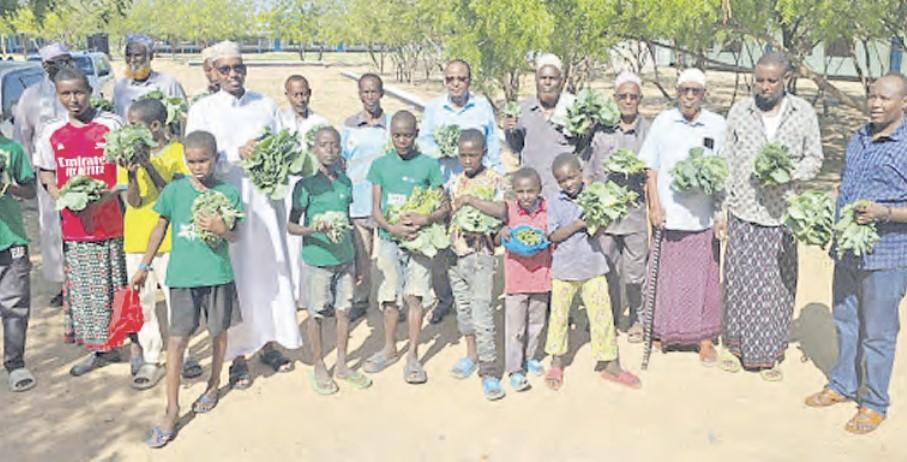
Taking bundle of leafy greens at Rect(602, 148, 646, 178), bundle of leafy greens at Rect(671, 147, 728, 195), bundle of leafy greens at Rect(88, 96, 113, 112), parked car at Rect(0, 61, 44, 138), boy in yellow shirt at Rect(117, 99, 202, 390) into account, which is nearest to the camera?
boy in yellow shirt at Rect(117, 99, 202, 390)

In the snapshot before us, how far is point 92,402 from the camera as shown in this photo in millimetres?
5293

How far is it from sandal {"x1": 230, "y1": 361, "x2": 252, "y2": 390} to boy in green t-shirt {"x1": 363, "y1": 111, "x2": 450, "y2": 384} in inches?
36.2

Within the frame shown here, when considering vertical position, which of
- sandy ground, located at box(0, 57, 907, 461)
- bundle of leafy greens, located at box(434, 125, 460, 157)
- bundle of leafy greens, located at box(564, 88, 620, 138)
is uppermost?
bundle of leafy greens, located at box(564, 88, 620, 138)

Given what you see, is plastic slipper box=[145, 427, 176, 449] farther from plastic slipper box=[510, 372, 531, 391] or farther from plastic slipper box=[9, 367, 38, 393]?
plastic slipper box=[510, 372, 531, 391]

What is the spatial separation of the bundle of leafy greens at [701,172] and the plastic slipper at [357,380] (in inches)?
107

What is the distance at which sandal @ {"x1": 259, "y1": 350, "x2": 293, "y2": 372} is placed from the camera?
5801 mm

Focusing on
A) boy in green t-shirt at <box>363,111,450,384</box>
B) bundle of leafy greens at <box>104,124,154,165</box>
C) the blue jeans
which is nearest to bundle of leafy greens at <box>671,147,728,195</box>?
the blue jeans

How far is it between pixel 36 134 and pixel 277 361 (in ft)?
10.4

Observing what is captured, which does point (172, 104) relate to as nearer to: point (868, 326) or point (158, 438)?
point (158, 438)

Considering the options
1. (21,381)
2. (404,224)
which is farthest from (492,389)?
(21,381)

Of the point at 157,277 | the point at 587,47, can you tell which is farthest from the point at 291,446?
the point at 587,47

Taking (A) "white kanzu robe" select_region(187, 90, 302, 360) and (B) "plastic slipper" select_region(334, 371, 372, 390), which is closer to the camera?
(A) "white kanzu robe" select_region(187, 90, 302, 360)

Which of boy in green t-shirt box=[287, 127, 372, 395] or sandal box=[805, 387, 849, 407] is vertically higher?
boy in green t-shirt box=[287, 127, 372, 395]

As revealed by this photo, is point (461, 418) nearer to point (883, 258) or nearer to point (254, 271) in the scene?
point (254, 271)
